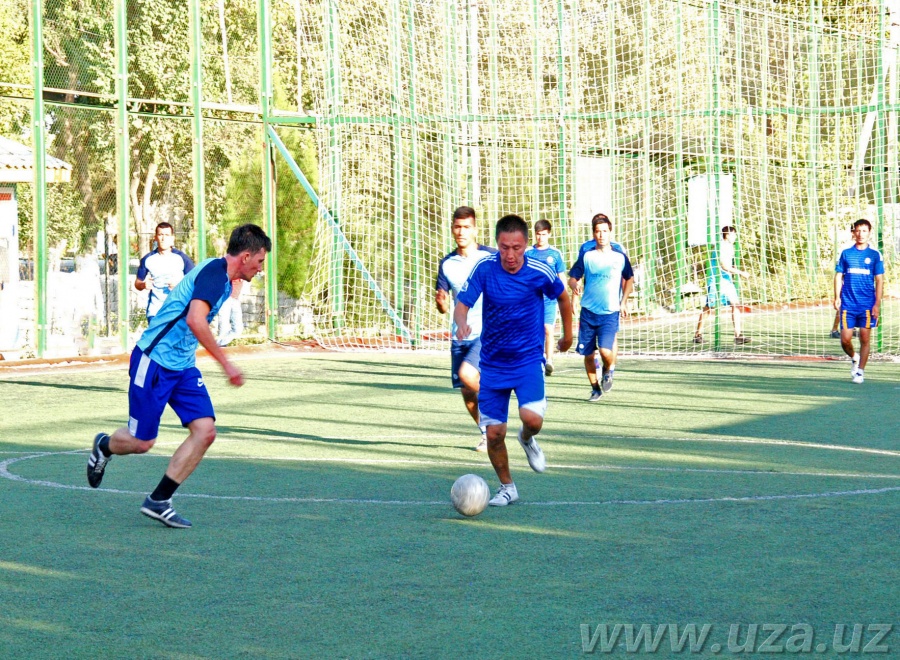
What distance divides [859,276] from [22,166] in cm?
1236

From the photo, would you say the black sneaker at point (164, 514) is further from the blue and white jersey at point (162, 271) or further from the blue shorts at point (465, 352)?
the blue and white jersey at point (162, 271)

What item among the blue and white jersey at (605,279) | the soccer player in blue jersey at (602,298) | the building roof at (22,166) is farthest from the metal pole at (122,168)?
the blue and white jersey at (605,279)

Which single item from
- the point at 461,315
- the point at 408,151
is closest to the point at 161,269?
the point at 461,315

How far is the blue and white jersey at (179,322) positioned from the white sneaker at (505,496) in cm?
212

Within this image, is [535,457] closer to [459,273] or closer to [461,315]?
[461,315]

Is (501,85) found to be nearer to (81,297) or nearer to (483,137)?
(483,137)

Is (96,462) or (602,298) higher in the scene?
(602,298)

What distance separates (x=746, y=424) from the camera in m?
12.1

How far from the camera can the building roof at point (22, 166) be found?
1941 cm

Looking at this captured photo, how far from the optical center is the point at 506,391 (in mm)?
8164

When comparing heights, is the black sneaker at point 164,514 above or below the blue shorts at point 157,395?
below

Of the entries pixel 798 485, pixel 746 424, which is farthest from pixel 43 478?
pixel 746 424

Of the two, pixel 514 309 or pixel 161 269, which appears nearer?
pixel 514 309

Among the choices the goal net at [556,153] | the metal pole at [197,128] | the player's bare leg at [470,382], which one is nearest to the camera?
the player's bare leg at [470,382]
